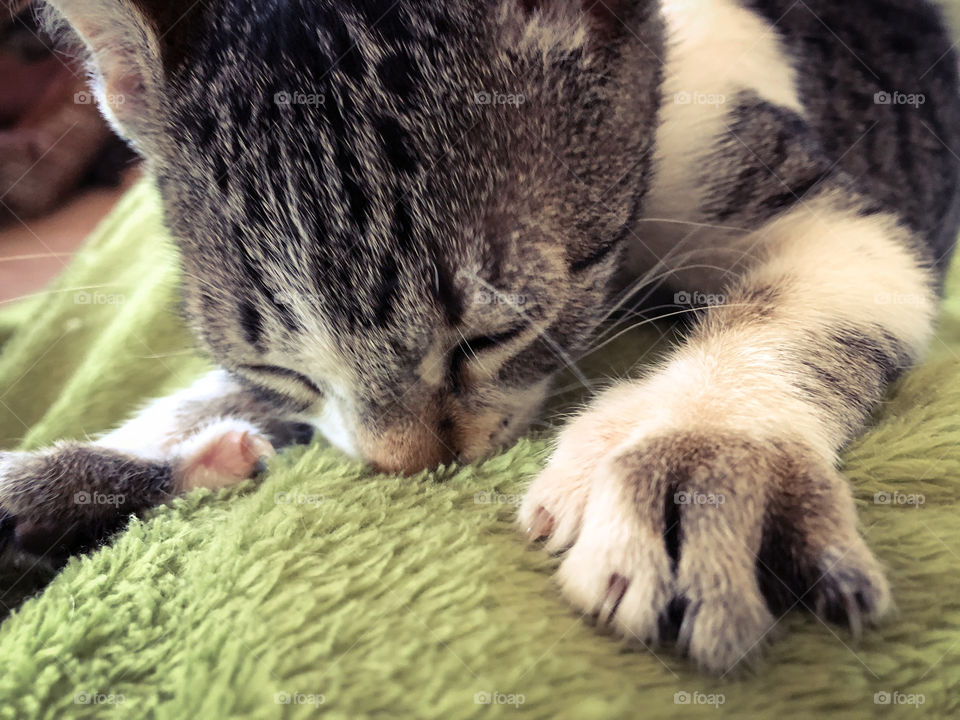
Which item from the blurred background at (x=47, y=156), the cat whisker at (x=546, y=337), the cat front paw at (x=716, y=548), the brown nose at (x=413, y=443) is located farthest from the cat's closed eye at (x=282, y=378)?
the blurred background at (x=47, y=156)

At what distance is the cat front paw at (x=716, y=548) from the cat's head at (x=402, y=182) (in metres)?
0.22

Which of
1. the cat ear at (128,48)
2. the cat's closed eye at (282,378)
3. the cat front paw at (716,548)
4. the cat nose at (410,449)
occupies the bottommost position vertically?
the cat front paw at (716,548)

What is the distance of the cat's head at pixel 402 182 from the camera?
69cm

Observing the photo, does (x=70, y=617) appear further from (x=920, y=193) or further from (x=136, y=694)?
(x=920, y=193)

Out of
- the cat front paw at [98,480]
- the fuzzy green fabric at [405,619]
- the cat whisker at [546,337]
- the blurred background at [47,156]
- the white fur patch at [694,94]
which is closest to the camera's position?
the fuzzy green fabric at [405,619]

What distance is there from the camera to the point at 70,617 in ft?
1.88

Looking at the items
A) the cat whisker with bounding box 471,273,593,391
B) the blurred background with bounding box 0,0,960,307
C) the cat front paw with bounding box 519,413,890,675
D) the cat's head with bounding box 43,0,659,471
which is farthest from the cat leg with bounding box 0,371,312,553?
the blurred background with bounding box 0,0,960,307

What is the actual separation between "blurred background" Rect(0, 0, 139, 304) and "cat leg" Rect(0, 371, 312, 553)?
1.20 metres

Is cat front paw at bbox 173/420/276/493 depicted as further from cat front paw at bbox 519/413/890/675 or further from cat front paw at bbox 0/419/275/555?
cat front paw at bbox 519/413/890/675

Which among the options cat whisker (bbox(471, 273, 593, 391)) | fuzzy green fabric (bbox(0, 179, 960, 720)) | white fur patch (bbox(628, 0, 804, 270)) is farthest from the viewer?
white fur patch (bbox(628, 0, 804, 270))

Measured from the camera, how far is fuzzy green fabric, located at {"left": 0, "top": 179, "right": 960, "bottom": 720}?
0.47m

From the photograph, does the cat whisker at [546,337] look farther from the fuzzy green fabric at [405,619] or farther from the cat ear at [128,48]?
the cat ear at [128,48]

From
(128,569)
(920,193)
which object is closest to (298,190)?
(128,569)

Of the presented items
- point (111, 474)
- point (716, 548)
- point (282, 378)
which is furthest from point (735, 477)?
point (111, 474)
